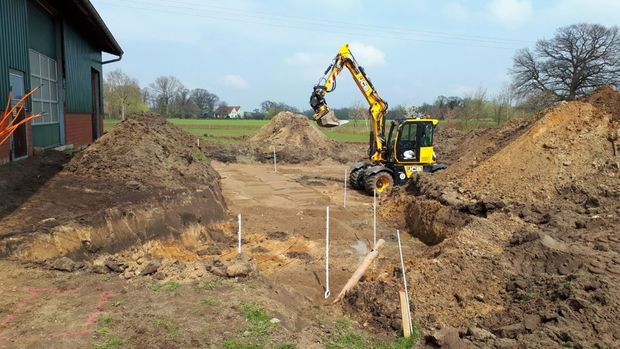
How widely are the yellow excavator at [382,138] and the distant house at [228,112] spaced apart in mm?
92454

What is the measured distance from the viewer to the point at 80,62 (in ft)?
63.9

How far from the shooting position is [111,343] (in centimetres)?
452

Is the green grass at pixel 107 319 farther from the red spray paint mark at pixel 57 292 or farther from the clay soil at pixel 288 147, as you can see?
the clay soil at pixel 288 147

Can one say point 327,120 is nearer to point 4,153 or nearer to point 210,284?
point 4,153

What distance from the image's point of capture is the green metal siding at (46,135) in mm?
14062

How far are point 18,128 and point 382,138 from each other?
11.8 metres

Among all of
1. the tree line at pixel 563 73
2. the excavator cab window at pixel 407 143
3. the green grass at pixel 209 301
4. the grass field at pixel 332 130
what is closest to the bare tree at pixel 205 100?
the grass field at pixel 332 130

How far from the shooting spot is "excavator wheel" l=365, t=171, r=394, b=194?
16656 millimetres

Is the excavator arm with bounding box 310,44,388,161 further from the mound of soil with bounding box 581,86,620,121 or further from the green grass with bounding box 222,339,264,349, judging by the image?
the green grass with bounding box 222,339,264,349

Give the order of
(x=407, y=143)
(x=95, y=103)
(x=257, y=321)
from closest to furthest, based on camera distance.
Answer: (x=257, y=321) → (x=407, y=143) → (x=95, y=103)

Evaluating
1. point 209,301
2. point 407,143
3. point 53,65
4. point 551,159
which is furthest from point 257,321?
point 53,65

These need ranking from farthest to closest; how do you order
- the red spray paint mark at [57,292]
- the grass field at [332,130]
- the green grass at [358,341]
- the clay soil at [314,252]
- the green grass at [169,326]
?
the grass field at [332,130] < the green grass at [358,341] < the clay soil at [314,252] < the green grass at [169,326] < the red spray paint mark at [57,292]

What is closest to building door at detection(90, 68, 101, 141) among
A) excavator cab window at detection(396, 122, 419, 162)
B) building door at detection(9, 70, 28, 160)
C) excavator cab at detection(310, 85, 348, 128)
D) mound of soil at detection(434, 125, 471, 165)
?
building door at detection(9, 70, 28, 160)

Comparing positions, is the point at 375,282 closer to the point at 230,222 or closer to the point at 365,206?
the point at 230,222
